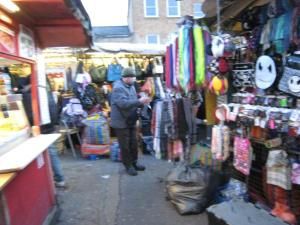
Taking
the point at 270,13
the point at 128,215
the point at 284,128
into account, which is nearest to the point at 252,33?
the point at 270,13

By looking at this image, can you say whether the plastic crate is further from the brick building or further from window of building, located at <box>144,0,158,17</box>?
window of building, located at <box>144,0,158,17</box>

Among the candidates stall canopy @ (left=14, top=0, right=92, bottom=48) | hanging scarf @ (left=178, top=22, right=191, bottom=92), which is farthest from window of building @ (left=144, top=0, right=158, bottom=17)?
hanging scarf @ (left=178, top=22, right=191, bottom=92)

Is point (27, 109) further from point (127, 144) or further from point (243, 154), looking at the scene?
point (243, 154)

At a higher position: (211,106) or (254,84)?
(254,84)

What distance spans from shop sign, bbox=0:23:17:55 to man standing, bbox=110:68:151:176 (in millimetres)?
2320

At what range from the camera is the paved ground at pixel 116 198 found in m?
4.17

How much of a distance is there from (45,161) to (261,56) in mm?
2692

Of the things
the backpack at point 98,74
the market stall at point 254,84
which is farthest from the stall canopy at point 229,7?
the backpack at point 98,74

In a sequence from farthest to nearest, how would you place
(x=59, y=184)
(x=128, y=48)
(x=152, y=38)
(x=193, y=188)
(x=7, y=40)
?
1. (x=152, y=38)
2. (x=128, y=48)
3. (x=59, y=184)
4. (x=193, y=188)
5. (x=7, y=40)

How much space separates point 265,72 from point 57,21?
2.41 meters

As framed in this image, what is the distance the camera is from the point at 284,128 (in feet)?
10.6

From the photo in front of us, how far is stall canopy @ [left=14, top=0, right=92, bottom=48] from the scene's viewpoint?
336 cm

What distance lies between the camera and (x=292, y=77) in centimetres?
319

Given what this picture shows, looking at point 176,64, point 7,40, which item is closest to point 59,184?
point 176,64
